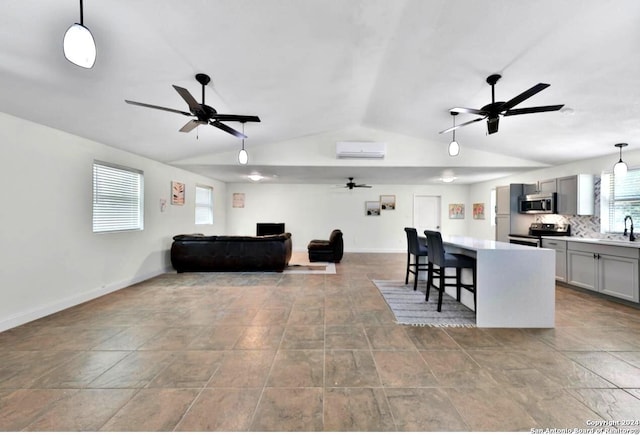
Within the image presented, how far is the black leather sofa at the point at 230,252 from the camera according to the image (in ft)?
17.2

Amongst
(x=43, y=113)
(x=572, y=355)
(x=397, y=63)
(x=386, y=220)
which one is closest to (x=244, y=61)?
(x=397, y=63)

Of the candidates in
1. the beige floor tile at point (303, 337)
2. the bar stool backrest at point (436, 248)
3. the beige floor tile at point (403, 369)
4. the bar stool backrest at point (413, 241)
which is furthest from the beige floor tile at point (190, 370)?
the bar stool backrest at point (413, 241)

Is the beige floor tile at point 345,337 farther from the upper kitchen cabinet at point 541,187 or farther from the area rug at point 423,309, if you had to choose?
the upper kitchen cabinet at point 541,187

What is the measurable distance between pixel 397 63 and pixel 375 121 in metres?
1.87

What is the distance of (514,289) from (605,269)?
85.4 inches

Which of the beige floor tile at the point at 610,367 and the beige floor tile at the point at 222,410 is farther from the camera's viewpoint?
the beige floor tile at the point at 610,367

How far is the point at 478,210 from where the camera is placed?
311 inches

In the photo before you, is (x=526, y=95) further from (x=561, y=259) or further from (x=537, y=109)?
(x=561, y=259)

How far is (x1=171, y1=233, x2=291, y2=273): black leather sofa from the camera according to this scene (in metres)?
5.25

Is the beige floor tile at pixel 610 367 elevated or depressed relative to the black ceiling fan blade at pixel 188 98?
depressed

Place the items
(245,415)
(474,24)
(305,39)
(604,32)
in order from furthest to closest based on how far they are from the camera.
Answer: (305,39) < (474,24) < (604,32) < (245,415)

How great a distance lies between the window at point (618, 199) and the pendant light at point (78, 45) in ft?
21.4

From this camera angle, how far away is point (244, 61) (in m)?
2.61

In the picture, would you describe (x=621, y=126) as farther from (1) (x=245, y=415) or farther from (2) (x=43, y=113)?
(2) (x=43, y=113)
